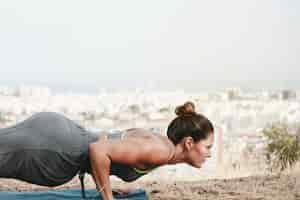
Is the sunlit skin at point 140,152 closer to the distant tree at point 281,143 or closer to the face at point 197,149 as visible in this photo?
the face at point 197,149

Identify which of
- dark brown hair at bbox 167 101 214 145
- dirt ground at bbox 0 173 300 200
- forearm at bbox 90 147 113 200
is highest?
A: dark brown hair at bbox 167 101 214 145

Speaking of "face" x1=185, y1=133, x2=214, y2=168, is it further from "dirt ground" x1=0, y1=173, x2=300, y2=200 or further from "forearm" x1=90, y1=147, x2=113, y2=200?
"dirt ground" x1=0, y1=173, x2=300, y2=200

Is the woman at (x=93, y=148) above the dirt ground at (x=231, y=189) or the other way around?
above

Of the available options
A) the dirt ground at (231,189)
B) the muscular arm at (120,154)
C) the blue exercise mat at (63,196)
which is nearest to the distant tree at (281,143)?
the dirt ground at (231,189)

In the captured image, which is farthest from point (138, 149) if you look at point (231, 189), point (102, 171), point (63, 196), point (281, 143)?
point (281, 143)

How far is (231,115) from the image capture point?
7.53m

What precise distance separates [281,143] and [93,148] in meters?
3.56

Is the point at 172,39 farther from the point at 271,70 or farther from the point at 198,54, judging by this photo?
the point at 271,70

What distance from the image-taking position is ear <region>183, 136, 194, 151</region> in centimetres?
189

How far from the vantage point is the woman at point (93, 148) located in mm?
1835

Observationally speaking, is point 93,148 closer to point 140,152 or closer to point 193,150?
point 140,152

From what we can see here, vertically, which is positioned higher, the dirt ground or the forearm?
the forearm

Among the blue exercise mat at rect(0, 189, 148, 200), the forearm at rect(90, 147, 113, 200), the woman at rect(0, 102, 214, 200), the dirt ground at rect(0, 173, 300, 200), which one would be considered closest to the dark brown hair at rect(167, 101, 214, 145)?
the woman at rect(0, 102, 214, 200)

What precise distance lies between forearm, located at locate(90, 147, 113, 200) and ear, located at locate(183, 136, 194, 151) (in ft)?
0.95
